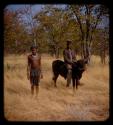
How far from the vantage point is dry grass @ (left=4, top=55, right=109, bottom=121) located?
3.33 meters

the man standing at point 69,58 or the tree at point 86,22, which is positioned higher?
the tree at point 86,22

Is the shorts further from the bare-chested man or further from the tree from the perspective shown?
the tree

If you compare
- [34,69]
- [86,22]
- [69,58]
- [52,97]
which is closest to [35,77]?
[34,69]

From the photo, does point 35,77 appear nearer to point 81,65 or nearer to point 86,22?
point 81,65

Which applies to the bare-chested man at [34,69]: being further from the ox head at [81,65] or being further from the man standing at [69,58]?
the ox head at [81,65]

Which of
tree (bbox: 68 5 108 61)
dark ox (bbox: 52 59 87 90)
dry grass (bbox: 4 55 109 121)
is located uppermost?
tree (bbox: 68 5 108 61)

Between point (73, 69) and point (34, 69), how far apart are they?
14.7 inches

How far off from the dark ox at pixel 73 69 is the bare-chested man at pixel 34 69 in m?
0.14

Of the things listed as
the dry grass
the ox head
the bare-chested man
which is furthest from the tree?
the bare-chested man

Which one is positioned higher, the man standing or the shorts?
the man standing

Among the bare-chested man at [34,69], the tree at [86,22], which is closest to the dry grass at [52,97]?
the bare-chested man at [34,69]

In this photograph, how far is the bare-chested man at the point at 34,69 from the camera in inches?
133

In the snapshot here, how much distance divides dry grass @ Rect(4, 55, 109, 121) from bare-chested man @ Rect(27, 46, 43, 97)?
4 centimetres

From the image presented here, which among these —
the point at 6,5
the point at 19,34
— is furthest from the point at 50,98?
the point at 6,5
